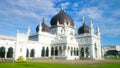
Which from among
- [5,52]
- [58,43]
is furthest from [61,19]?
[5,52]

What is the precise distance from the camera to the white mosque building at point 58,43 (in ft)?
124

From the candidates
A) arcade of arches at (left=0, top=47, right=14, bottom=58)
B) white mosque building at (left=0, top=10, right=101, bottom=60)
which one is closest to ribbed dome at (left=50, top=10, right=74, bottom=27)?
white mosque building at (left=0, top=10, right=101, bottom=60)

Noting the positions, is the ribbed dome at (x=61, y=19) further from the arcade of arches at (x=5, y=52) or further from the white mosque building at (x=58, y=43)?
the arcade of arches at (x=5, y=52)

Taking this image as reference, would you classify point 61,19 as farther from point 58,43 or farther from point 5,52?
point 5,52

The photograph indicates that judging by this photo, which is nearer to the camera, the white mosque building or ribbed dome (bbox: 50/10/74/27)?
the white mosque building

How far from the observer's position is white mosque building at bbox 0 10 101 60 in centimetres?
3782

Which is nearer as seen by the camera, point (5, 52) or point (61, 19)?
point (5, 52)

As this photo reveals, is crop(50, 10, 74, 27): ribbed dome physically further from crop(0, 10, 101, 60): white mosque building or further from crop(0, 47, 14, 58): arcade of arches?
crop(0, 47, 14, 58): arcade of arches

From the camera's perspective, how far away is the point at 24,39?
34.0 metres

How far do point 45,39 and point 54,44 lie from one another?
11.8ft

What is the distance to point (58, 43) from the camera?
4697 centimetres

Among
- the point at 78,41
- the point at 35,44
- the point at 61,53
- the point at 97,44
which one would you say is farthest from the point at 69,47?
the point at 97,44

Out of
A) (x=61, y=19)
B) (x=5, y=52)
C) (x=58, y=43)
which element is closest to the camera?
(x=5, y=52)

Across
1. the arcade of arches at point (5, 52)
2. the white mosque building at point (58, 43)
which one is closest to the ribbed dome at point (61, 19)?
the white mosque building at point (58, 43)
